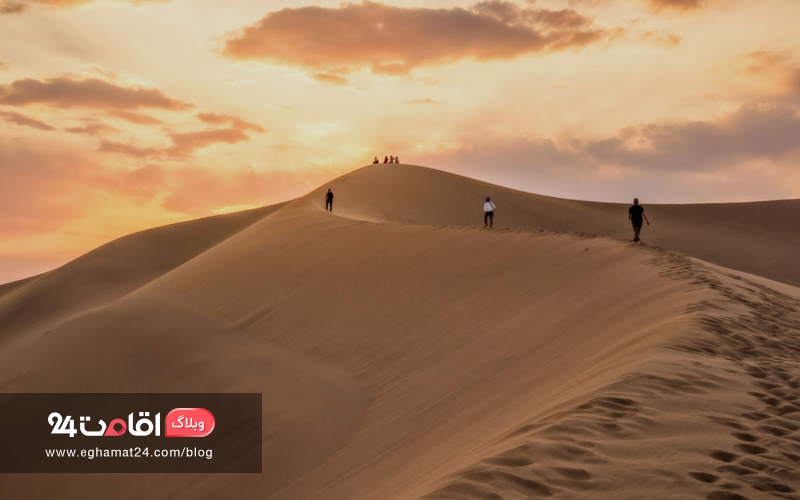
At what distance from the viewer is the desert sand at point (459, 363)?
14.5ft

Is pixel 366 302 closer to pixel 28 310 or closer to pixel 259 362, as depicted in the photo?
pixel 259 362

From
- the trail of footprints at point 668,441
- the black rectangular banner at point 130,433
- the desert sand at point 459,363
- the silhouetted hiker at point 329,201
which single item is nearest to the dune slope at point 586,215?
the silhouetted hiker at point 329,201

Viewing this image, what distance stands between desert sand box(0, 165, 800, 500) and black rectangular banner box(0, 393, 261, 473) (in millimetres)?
321

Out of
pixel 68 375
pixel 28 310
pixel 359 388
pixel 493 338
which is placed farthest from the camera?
pixel 28 310

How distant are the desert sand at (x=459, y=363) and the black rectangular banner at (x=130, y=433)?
0.32m

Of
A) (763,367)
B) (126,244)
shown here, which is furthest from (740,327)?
(126,244)

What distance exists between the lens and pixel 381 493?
17.8ft

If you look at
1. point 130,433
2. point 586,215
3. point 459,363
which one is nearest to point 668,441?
point 459,363

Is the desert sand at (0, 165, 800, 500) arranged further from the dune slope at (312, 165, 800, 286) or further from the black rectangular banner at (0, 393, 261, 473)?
the dune slope at (312, 165, 800, 286)

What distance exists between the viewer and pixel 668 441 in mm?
4492

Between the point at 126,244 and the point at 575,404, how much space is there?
47.2 meters

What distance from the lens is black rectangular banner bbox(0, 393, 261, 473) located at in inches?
457

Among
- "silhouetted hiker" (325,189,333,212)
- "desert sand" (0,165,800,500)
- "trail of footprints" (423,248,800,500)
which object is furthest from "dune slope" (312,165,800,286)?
"trail of footprints" (423,248,800,500)

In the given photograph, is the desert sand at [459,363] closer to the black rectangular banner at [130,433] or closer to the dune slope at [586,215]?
the black rectangular banner at [130,433]
